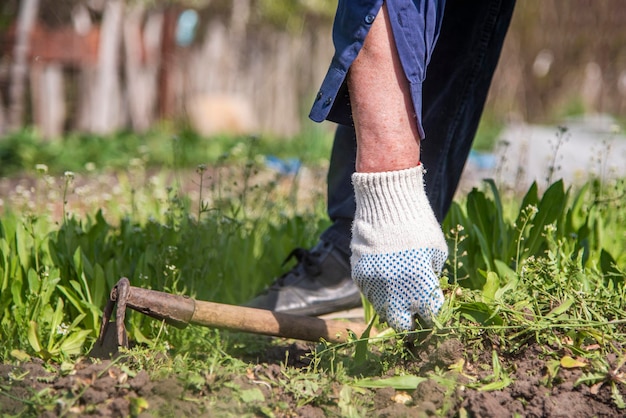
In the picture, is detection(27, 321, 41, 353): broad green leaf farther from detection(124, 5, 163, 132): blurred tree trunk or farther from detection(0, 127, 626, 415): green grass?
detection(124, 5, 163, 132): blurred tree trunk

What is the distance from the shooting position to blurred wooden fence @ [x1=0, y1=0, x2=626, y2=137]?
784 centimetres

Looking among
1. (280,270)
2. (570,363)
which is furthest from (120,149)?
(570,363)

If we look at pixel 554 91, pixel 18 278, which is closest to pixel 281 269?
pixel 18 278

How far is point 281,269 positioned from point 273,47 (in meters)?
7.95

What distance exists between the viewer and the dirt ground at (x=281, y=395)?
1.54 meters

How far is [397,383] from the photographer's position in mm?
1695

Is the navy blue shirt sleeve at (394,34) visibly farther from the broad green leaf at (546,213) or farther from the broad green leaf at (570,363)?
the broad green leaf at (546,213)

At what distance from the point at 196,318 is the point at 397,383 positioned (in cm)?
48

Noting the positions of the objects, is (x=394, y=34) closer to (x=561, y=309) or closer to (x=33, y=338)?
(x=561, y=309)

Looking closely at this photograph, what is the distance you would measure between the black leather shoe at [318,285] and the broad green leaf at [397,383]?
71cm

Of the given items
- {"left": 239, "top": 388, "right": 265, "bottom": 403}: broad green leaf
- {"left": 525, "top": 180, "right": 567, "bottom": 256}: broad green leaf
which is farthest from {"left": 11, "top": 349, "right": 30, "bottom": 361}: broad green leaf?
{"left": 525, "top": 180, "right": 567, "bottom": 256}: broad green leaf

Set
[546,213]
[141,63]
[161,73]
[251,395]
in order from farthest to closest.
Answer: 1. [161,73]
2. [141,63]
3. [546,213]
4. [251,395]

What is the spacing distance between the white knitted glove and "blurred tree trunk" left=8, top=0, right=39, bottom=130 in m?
6.39

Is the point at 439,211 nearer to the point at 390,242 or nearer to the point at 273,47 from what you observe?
the point at 390,242
